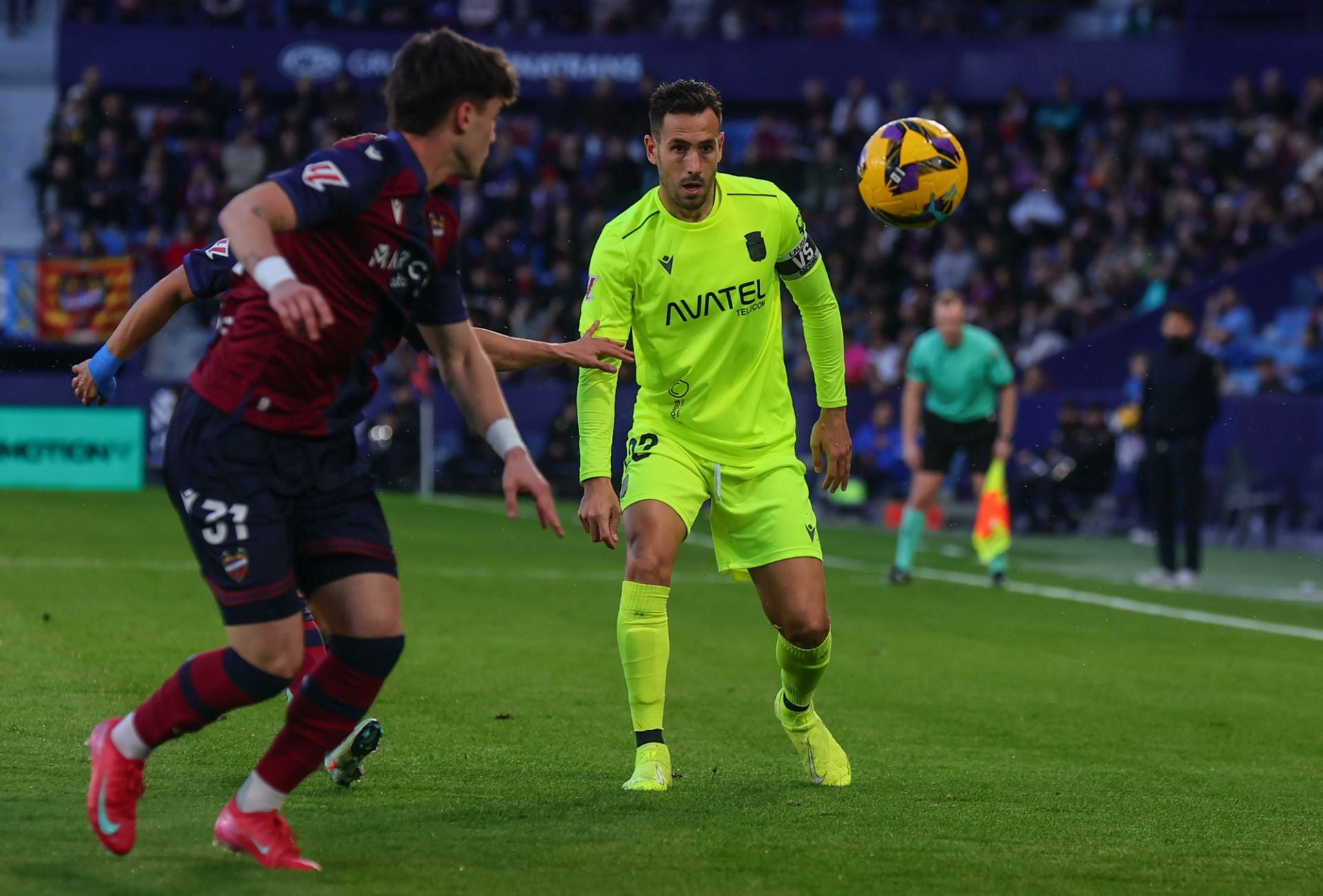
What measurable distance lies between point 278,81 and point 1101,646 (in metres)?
23.1

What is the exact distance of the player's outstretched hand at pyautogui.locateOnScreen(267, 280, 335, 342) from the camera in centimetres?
417

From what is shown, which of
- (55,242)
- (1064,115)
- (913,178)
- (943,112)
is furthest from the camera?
(1064,115)

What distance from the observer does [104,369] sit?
591cm

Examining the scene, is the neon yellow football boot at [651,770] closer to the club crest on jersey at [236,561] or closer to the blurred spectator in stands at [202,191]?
the club crest on jersey at [236,561]

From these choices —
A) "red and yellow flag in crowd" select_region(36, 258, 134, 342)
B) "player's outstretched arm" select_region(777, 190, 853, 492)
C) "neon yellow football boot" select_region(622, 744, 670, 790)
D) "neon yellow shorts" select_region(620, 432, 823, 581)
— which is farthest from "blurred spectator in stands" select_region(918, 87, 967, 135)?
"neon yellow football boot" select_region(622, 744, 670, 790)

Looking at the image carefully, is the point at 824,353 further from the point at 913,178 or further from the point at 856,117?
the point at 856,117

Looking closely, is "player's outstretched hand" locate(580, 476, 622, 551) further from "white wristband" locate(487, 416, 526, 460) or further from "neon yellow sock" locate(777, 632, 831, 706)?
"white wristband" locate(487, 416, 526, 460)

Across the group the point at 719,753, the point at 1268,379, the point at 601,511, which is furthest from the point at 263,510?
the point at 1268,379

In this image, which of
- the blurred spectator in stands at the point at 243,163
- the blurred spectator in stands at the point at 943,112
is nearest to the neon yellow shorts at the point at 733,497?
the blurred spectator in stands at the point at 943,112

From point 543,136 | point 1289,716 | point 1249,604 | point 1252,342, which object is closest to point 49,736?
point 1289,716

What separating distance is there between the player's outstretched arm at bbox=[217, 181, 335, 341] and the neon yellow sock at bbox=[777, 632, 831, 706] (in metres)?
2.49

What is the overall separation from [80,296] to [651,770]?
2071cm

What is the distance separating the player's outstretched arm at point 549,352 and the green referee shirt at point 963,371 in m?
8.91

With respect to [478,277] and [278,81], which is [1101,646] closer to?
[478,277]
